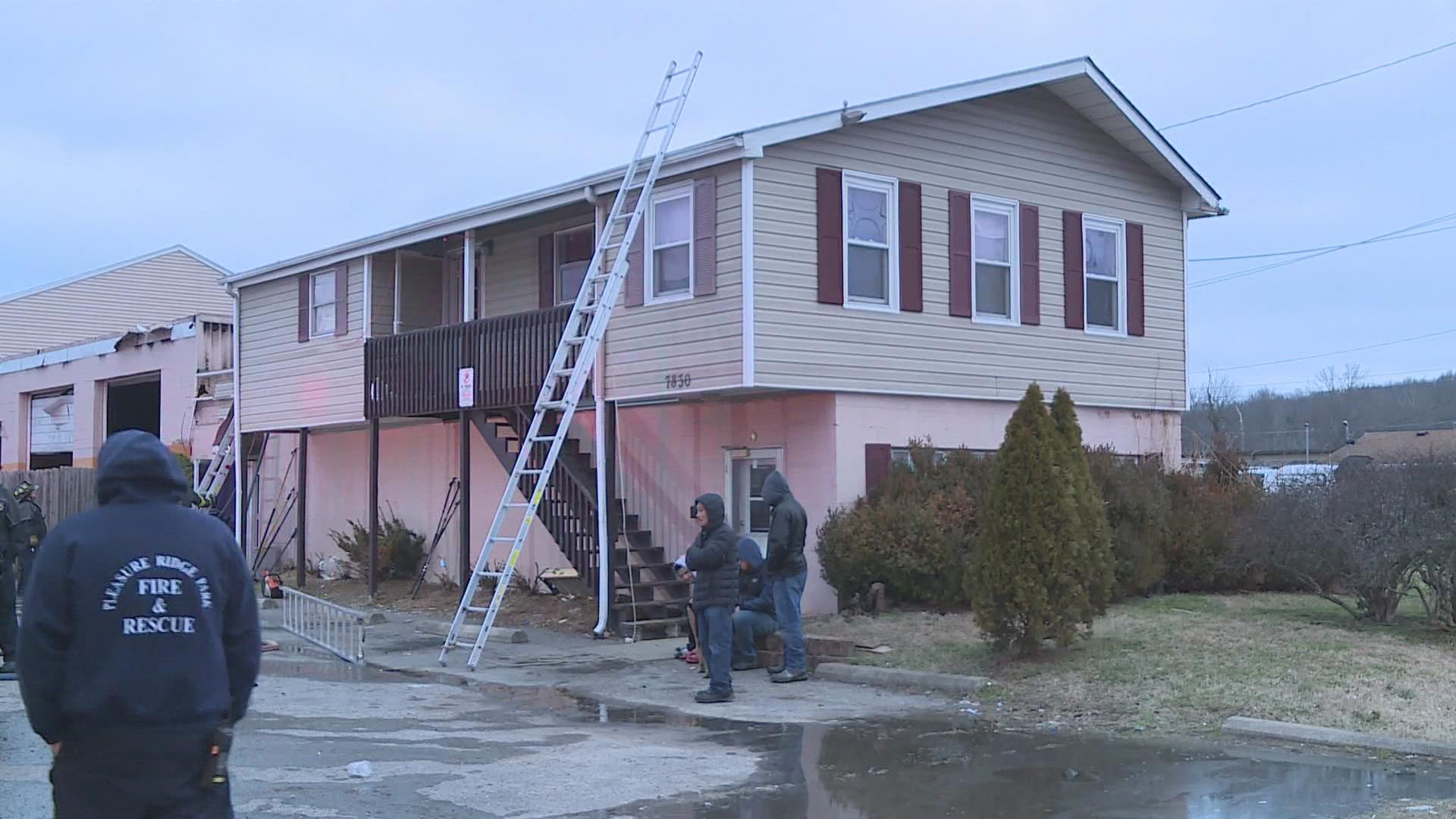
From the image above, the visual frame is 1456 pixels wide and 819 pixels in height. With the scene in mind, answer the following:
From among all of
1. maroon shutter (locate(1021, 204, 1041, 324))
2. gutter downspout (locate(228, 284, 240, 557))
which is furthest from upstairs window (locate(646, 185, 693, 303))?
gutter downspout (locate(228, 284, 240, 557))

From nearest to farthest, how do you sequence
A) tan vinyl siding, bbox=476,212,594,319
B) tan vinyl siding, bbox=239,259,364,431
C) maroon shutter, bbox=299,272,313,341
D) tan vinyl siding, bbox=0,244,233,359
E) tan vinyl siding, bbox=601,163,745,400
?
tan vinyl siding, bbox=601,163,745,400 < tan vinyl siding, bbox=476,212,594,319 < tan vinyl siding, bbox=239,259,364,431 < maroon shutter, bbox=299,272,313,341 < tan vinyl siding, bbox=0,244,233,359

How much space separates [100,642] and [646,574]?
531 inches

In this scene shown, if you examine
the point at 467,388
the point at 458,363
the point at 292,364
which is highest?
the point at 292,364

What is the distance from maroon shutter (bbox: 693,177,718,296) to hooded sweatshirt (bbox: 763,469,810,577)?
12.9 feet

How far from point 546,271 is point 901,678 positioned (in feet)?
33.3

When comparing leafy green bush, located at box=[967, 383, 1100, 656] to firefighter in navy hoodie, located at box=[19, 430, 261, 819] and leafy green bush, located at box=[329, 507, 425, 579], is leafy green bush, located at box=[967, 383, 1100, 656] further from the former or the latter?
leafy green bush, located at box=[329, 507, 425, 579]

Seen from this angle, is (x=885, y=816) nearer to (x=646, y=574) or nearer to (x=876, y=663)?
(x=876, y=663)

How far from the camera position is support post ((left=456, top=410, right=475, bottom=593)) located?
1859 cm

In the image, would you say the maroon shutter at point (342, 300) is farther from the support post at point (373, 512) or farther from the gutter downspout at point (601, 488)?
the gutter downspout at point (601, 488)

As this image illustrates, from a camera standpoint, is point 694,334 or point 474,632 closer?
point 694,334

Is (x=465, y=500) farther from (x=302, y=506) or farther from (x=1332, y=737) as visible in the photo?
(x=1332, y=737)

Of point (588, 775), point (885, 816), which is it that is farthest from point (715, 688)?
point (885, 816)

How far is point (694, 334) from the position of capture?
16.3 m

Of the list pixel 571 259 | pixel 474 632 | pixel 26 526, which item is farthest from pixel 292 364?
pixel 26 526
